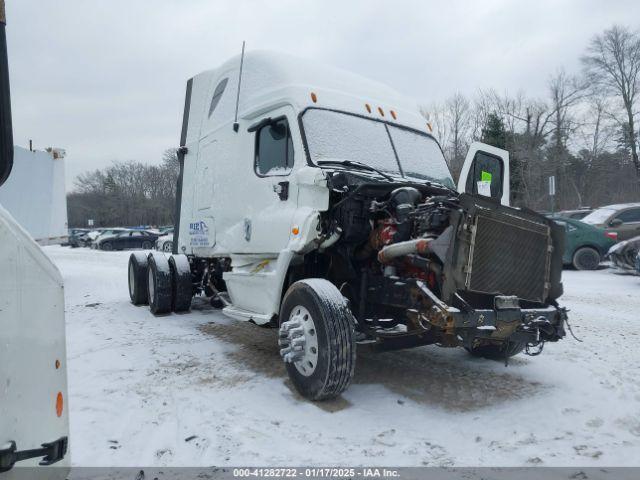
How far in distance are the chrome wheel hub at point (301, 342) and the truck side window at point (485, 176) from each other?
8.19 feet

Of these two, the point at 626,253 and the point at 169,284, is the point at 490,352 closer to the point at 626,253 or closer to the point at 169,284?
the point at 169,284

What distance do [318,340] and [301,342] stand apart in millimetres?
251

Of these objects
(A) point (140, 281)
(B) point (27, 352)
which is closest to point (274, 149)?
(B) point (27, 352)

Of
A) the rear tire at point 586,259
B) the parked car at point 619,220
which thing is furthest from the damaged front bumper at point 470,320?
the parked car at point 619,220

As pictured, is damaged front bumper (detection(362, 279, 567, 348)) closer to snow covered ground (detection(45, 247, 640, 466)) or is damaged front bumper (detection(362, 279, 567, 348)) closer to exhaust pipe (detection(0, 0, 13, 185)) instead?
snow covered ground (detection(45, 247, 640, 466))

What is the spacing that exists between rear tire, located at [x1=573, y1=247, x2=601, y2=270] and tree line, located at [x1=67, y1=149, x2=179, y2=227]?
66.9 metres

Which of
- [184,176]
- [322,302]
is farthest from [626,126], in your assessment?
[322,302]

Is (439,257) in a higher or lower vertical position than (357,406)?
higher

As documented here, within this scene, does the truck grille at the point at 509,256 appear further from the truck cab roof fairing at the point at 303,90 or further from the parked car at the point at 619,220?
the parked car at the point at 619,220

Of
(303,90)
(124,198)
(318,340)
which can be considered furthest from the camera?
(124,198)

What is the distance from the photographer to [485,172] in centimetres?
580

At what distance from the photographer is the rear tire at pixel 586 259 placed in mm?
13594

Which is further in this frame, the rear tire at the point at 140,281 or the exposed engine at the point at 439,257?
the rear tire at the point at 140,281

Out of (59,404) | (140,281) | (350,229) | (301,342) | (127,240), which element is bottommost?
(127,240)
